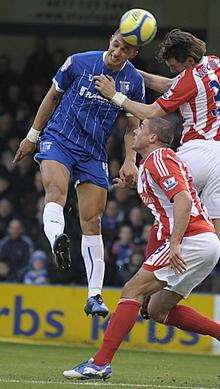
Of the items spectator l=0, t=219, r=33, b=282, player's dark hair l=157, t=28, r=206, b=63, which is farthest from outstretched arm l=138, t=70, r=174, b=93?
spectator l=0, t=219, r=33, b=282

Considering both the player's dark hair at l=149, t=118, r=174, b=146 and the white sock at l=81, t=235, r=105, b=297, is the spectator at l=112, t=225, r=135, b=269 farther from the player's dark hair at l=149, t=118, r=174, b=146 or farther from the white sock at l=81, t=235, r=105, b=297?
the player's dark hair at l=149, t=118, r=174, b=146

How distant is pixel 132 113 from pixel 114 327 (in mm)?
2033

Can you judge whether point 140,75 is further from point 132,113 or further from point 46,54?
point 46,54

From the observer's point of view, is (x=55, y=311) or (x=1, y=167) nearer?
(x=55, y=311)

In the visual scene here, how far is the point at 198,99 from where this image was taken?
397 inches

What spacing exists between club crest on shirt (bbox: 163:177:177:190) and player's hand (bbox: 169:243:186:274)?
1.33ft

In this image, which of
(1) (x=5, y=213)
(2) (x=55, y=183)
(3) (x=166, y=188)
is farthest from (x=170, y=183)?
(1) (x=5, y=213)

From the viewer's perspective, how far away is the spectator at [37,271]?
53.1ft

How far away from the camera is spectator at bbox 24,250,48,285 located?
53.1ft

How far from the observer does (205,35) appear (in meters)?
19.7

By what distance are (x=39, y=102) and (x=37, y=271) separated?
4.16 metres

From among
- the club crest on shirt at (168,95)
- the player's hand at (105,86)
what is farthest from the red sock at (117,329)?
the player's hand at (105,86)

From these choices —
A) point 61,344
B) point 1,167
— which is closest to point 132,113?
point 61,344

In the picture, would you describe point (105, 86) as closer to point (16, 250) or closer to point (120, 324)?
point (120, 324)
